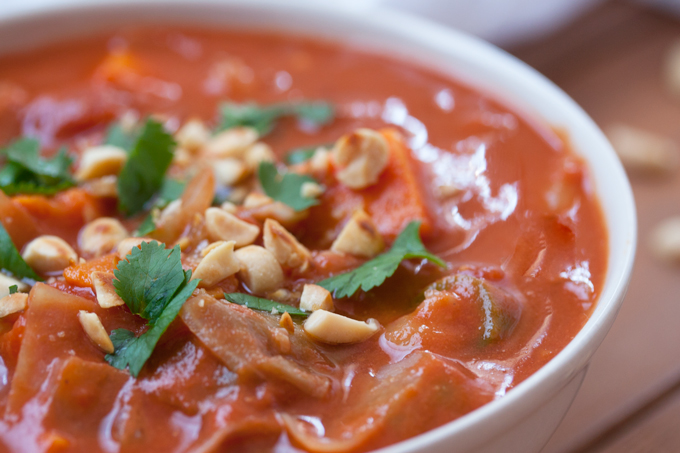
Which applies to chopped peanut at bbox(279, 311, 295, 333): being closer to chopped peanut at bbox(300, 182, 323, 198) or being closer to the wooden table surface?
chopped peanut at bbox(300, 182, 323, 198)

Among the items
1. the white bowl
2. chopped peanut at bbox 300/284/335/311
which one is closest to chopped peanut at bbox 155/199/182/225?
chopped peanut at bbox 300/284/335/311

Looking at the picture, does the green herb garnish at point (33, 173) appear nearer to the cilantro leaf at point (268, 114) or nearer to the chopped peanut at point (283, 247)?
the cilantro leaf at point (268, 114)

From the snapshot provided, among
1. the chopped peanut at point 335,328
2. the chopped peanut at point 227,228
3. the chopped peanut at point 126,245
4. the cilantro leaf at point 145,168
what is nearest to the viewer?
the chopped peanut at point 335,328

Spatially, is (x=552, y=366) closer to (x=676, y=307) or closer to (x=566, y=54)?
(x=676, y=307)

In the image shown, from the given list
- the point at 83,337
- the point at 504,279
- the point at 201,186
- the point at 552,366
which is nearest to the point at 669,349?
the point at 504,279

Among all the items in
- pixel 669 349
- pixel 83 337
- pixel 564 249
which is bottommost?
pixel 669 349

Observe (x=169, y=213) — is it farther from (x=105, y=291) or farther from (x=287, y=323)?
(x=287, y=323)

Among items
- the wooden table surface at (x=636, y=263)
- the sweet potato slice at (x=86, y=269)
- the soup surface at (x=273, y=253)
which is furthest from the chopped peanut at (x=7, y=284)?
the wooden table surface at (x=636, y=263)
